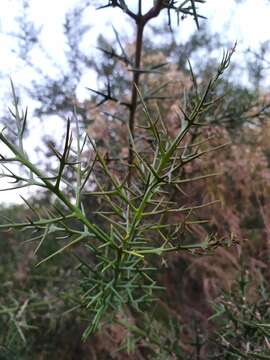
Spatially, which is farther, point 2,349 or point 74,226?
point 74,226

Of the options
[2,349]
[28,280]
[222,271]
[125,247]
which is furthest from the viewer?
[28,280]

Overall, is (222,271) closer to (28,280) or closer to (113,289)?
(28,280)

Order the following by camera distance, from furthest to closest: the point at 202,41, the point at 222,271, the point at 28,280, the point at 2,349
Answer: the point at 202,41 → the point at 28,280 → the point at 222,271 → the point at 2,349

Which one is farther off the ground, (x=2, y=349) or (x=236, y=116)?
(x=236, y=116)

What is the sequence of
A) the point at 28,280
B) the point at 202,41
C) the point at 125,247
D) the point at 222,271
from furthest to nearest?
1. the point at 202,41
2. the point at 28,280
3. the point at 222,271
4. the point at 125,247

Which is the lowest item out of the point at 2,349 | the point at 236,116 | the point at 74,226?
the point at 2,349

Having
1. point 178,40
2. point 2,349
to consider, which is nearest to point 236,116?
point 2,349

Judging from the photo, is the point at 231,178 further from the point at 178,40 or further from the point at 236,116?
the point at 178,40

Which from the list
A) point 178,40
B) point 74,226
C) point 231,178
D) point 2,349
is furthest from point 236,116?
point 178,40

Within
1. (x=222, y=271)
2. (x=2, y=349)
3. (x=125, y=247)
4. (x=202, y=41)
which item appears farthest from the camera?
(x=202, y=41)
